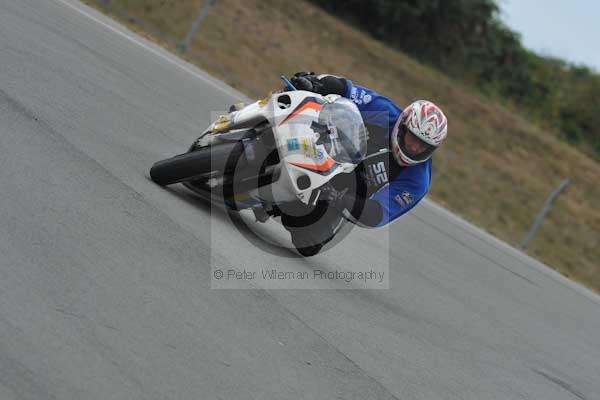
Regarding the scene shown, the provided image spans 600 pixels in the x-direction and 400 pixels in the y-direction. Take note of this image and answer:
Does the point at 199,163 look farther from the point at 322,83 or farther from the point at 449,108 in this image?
the point at 449,108

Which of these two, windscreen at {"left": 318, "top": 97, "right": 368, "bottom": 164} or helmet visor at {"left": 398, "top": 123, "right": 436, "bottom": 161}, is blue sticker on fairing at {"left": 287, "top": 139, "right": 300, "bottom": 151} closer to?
windscreen at {"left": 318, "top": 97, "right": 368, "bottom": 164}

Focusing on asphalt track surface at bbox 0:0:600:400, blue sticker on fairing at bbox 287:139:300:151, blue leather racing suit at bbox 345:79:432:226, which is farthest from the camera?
blue leather racing suit at bbox 345:79:432:226

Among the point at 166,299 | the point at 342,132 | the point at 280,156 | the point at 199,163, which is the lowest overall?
the point at 166,299

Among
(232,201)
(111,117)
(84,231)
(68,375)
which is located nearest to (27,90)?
(111,117)

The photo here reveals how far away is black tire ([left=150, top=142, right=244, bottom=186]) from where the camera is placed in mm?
6645

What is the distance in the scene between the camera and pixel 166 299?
197 inches

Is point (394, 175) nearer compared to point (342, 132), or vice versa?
point (342, 132)

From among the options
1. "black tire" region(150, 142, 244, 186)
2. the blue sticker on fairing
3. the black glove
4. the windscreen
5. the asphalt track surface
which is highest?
the black glove

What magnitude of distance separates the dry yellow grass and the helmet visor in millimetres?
10360

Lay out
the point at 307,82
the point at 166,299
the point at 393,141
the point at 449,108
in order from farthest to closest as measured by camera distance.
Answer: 1. the point at 449,108
2. the point at 393,141
3. the point at 307,82
4. the point at 166,299

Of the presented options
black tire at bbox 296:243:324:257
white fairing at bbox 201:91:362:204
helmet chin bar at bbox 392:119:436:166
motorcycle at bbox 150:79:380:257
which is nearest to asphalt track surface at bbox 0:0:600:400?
black tire at bbox 296:243:324:257

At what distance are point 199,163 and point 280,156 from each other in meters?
0.64

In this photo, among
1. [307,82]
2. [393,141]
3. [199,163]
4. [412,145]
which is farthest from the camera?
[393,141]

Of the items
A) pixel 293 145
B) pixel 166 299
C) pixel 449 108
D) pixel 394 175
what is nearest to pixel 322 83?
pixel 394 175
